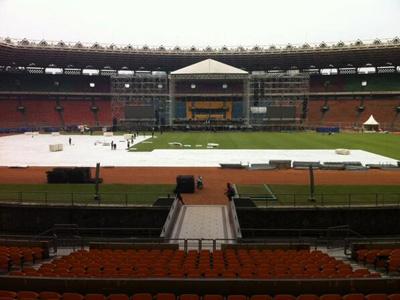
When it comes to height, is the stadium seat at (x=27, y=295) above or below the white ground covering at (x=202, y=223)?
above

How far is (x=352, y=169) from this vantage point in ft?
138

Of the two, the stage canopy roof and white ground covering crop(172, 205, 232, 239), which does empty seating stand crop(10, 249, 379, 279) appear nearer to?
white ground covering crop(172, 205, 232, 239)

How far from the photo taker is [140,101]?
11006 cm

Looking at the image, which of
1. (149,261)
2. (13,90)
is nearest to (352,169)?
(149,261)

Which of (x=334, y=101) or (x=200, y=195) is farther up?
(x=334, y=101)

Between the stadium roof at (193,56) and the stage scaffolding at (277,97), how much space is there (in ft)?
16.6

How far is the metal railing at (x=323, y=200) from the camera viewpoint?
87.8 feet

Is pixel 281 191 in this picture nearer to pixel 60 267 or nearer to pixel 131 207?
pixel 131 207

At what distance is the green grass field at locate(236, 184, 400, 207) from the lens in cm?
2772

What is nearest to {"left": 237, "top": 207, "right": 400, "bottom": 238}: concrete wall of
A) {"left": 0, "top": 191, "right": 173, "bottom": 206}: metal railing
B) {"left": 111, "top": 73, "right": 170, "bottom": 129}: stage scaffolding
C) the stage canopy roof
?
{"left": 0, "top": 191, "right": 173, "bottom": 206}: metal railing

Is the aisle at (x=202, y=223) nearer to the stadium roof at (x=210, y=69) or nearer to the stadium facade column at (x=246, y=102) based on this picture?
the stadium roof at (x=210, y=69)

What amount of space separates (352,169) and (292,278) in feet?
110

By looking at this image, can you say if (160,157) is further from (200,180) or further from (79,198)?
(79,198)

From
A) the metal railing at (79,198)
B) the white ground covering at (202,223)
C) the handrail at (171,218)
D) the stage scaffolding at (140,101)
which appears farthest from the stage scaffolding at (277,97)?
the handrail at (171,218)
